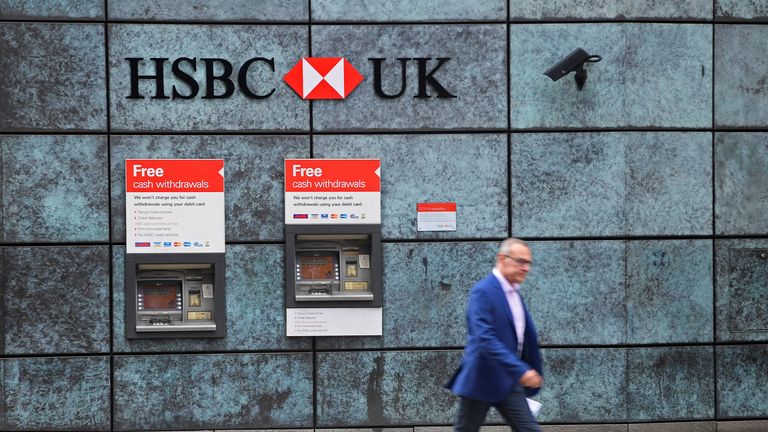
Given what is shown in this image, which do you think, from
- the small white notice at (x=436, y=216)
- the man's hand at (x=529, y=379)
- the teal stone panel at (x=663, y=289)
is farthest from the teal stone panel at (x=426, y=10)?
the man's hand at (x=529, y=379)

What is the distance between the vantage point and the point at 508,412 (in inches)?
217

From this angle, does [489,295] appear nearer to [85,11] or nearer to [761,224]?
[761,224]

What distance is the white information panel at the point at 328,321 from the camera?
26.0ft

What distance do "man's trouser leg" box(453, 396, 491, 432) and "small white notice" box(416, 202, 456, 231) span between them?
264cm

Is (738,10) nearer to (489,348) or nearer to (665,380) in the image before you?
(665,380)

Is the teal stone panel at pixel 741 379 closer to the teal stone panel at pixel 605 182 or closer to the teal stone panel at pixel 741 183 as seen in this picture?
the teal stone panel at pixel 741 183

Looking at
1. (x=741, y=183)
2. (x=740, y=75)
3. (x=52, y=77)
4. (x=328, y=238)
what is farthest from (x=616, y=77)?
(x=52, y=77)

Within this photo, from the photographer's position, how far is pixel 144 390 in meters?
7.93

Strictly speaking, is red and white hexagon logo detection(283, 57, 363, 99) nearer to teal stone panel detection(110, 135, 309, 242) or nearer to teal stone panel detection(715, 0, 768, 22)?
teal stone panel detection(110, 135, 309, 242)

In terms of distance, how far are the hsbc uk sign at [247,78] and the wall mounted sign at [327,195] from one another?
60 cm

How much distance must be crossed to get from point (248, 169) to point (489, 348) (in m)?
3.37

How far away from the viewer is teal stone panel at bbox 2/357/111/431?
785 cm

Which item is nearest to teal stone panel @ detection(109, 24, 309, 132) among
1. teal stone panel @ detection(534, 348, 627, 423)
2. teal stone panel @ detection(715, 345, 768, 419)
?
teal stone panel @ detection(534, 348, 627, 423)

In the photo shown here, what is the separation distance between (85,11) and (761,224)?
19.7ft
